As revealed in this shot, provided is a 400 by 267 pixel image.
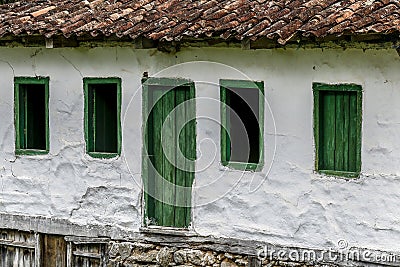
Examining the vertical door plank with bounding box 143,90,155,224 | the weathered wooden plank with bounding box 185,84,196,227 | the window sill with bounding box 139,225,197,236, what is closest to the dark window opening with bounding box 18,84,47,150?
the vertical door plank with bounding box 143,90,155,224

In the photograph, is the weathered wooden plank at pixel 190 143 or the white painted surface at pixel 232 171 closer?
the white painted surface at pixel 232 171

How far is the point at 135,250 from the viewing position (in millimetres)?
13758

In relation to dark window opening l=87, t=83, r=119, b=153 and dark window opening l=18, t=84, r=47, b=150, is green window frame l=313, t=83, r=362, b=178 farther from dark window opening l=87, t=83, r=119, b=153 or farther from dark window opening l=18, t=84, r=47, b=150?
dark window opening l=18, t=84, r=47, b=150

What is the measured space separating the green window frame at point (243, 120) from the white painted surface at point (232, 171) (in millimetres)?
79

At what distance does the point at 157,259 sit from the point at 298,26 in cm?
334

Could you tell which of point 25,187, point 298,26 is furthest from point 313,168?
point 25,187

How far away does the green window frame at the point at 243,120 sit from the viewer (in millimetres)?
12742

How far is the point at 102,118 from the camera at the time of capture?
1396 centimetres

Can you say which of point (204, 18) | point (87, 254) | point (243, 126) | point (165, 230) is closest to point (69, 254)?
point (87, 254)

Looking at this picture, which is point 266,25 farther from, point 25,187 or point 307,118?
point 25,187

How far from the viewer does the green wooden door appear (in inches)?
524

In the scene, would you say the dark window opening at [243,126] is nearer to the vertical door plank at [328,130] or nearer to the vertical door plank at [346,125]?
the vertical door plank at [328,130]

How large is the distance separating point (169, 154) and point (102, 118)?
100 centimetres

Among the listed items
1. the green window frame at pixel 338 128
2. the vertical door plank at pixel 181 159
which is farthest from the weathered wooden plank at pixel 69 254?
the green window frame at pixel 338 128
